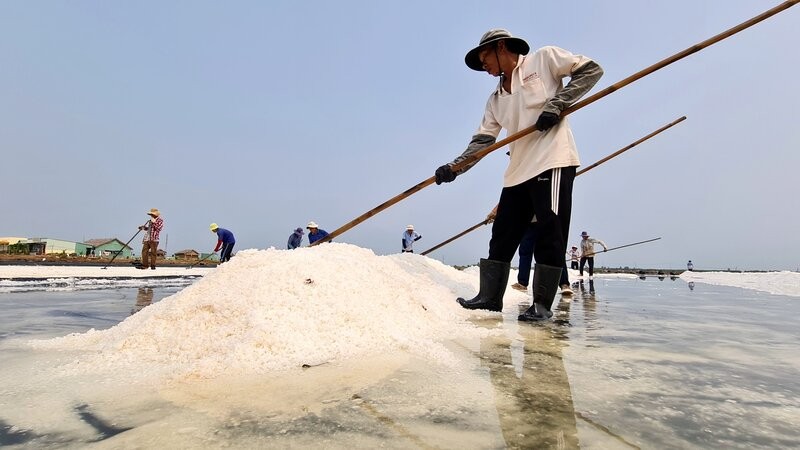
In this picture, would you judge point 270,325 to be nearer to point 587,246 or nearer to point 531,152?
point 531,152

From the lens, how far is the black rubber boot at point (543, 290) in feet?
9.11

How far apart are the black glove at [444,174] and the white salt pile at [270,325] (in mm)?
1008

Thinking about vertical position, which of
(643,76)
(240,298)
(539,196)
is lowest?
(240,298)

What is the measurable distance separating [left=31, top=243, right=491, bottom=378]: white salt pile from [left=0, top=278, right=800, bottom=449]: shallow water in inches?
5.2

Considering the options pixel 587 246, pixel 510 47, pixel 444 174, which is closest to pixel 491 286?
pixel 444 174

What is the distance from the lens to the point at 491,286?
318cm

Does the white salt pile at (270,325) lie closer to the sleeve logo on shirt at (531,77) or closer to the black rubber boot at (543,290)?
the black rubber boot at (543,290)

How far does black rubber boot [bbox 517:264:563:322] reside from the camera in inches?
109

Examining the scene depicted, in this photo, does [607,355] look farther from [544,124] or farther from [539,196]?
[544,124]

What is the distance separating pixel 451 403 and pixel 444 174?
2339 millimetres

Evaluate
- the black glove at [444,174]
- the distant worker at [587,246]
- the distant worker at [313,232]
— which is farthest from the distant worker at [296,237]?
the black glove at [444,174]

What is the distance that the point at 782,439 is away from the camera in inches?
39.0

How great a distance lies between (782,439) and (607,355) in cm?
84

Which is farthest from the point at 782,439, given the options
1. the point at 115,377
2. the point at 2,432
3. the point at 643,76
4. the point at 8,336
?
the point at 8,336
